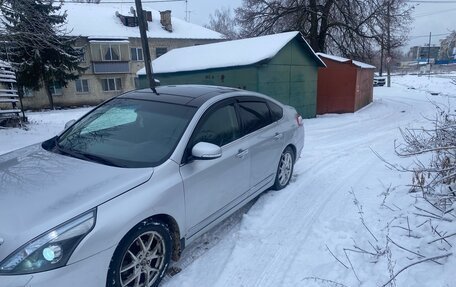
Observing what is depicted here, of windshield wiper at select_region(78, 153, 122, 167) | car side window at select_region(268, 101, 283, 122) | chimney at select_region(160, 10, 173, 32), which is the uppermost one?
chimney at select_region(160, 10, 173, 32)

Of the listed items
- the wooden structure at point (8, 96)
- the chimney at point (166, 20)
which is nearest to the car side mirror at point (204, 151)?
the wooden structure at point (8, 96)

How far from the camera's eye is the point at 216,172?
327 centimetres

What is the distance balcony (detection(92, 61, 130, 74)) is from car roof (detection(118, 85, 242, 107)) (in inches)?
1157

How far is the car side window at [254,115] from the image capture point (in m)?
3.96

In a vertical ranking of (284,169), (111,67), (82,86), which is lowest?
(284,169)

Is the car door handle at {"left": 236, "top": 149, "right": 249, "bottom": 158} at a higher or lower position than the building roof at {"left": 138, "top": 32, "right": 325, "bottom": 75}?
lower

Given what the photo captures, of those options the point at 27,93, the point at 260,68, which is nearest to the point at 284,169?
the point at 260,68

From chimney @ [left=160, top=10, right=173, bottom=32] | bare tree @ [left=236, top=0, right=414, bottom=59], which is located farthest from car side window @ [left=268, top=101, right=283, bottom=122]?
chimney @ [left=160, top=10, right=173, bottom=32]

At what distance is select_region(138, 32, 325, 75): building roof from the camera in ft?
37.6

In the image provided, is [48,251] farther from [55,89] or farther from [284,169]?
[55,89]

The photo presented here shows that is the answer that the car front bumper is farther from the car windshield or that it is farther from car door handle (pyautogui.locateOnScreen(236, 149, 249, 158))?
car door handle (pyautogui.locateOnScreen(236, 149, 249, 158))

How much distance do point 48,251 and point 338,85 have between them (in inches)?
600

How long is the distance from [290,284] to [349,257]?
70cm

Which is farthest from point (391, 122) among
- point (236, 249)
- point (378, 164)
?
point (236, 249)
